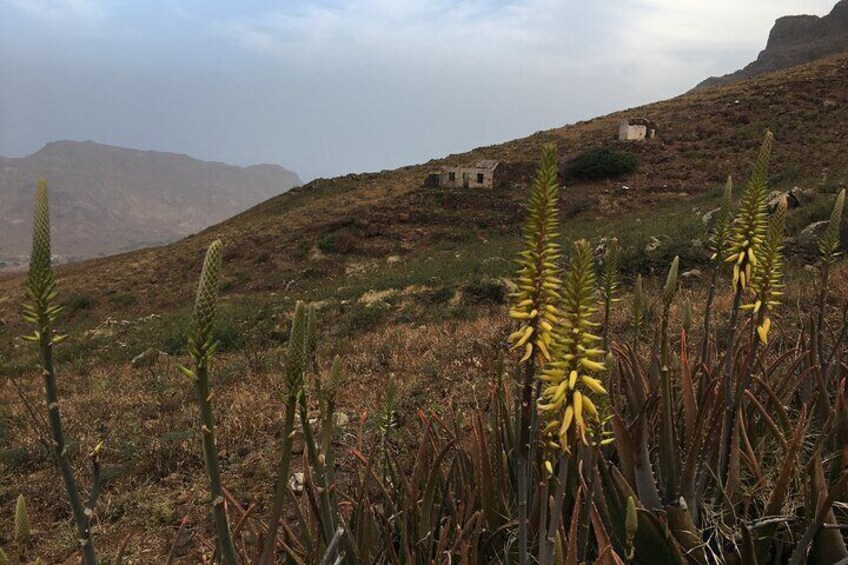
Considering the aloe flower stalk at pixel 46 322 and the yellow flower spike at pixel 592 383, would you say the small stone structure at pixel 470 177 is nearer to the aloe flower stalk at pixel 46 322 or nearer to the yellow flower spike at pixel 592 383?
the yellow flower spike at pixel 592 383

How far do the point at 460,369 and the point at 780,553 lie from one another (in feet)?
17.0

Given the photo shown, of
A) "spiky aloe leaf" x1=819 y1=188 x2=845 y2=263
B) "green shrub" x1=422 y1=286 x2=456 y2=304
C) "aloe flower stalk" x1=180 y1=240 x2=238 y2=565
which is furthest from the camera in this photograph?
"green shrub" x1=422 y1=286 x2=456 y2=304

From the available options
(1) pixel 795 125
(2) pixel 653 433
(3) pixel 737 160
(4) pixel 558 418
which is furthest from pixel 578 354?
(1) pixel 795 125

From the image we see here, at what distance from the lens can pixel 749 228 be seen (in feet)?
6.22

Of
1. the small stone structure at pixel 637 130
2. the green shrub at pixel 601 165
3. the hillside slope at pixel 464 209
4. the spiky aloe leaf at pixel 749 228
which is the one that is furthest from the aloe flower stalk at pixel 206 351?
the small stone structure at pixel 637 130

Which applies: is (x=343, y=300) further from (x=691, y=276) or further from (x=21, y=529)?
(x=21, y=529)

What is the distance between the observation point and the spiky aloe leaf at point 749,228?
1.83 m

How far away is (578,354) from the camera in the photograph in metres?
1.33

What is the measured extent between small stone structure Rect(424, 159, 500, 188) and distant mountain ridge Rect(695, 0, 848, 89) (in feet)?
225

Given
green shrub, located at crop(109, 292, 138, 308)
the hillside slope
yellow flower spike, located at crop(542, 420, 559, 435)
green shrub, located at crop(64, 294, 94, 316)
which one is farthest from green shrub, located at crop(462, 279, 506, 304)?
green shrub, located at crop(64, 294, 94, 316)

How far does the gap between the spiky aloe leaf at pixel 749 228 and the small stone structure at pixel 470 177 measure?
3572 centimetres

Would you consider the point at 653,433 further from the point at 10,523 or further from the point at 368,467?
the point at 10,523

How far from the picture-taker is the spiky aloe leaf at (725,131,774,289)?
1.83 meters

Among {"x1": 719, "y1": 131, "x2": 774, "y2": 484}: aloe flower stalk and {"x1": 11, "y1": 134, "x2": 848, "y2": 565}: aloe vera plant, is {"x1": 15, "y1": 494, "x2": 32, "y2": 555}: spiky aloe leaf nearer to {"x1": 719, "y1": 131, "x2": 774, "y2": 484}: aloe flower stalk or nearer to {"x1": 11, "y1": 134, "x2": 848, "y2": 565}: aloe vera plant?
{"x1": 11, "y1": 134, "x2": 848, "y2": 565}: aloe vera plant
